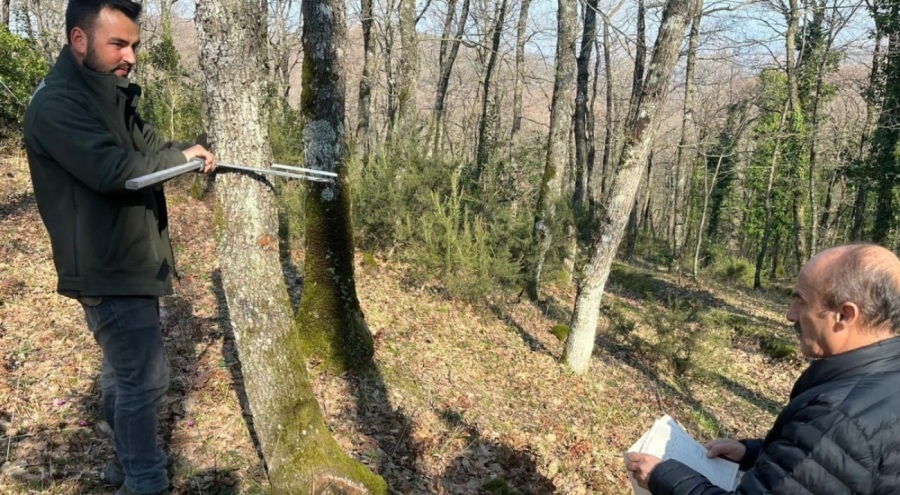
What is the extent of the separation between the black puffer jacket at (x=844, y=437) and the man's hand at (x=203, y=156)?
2.44 m

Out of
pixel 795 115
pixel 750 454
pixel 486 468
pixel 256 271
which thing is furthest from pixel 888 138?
pixel 256 271

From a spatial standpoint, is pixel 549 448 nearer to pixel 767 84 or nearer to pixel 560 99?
pixel 560 99

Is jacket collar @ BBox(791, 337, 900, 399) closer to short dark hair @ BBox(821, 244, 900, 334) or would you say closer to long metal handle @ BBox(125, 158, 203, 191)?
short dark hair @ BBox(821, 244, 900, 334)

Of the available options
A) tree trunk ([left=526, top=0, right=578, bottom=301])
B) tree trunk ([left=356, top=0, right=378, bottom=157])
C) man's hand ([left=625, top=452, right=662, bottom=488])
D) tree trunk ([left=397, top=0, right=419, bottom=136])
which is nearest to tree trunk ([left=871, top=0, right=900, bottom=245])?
tree trunk ([left=526, top=0, right=578, bottom=301])

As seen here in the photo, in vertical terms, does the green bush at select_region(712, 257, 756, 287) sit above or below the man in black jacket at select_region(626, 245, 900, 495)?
below

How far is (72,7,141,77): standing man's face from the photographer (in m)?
2.29

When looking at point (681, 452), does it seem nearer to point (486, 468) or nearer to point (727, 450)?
point (727, 450)

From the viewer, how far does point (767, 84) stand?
28562 mm

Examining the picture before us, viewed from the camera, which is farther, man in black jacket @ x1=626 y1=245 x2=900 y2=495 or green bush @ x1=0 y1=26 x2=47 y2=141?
green bush @ x1=0 y1=26 x2=47 y2=141

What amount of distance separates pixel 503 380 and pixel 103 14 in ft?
18.5

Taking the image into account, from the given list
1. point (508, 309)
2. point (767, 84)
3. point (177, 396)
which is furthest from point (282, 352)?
point (767, 84)

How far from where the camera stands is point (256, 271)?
9.14 ft

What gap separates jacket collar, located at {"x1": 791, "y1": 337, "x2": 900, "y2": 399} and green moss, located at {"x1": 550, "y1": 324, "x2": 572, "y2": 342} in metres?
7.52

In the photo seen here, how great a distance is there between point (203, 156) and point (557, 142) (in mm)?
8555
